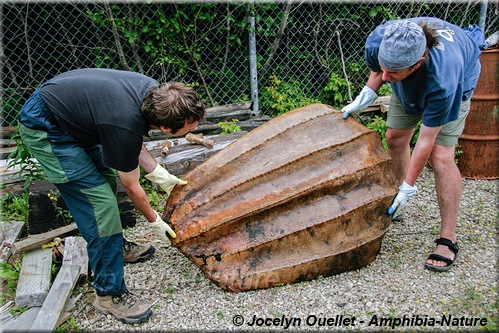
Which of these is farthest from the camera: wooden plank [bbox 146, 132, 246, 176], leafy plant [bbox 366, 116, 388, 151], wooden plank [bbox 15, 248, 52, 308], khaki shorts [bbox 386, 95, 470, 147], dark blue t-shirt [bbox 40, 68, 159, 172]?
leafy plant [bbox 366, 116, 388, 151]

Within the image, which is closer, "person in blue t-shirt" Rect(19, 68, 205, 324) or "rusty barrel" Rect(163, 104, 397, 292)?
"person in blue t-shirt" Rect(19, 68, 205, 324)

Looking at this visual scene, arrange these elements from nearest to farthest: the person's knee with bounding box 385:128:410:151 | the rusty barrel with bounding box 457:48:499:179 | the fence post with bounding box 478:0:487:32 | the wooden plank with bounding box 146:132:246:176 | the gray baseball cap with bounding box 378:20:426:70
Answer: the gray baseball cap with bounding box 378:20:426:70
the person's knee with bounding box 385:128:410:151
the wooden plank with bounding box 146:132:246:176
the rusty barrel with bounding box 457:48:499:179
the fence post with bounding box 478:0:487:32

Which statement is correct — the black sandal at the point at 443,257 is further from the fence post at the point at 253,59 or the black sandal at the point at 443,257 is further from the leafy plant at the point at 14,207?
the leafy plant at the point at 14,207

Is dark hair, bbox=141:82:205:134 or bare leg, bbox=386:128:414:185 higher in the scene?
dark hair, bbox=141:82:205:134

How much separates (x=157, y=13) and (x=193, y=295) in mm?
3683

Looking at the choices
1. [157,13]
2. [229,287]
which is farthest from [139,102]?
[157,13]

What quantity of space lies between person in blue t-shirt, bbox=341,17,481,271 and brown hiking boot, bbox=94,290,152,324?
73.0 inches

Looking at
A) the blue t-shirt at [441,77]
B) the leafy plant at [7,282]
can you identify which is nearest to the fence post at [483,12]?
the blue t-shirt at [441,77]

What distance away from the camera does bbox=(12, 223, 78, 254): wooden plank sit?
3654 mm

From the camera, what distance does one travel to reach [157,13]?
5570 millimetres

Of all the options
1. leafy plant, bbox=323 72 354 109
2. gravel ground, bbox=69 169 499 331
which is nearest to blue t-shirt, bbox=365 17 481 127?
gravel ground, bbox=69 169 499 331

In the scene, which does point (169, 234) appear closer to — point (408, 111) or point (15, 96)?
point (408, 111)

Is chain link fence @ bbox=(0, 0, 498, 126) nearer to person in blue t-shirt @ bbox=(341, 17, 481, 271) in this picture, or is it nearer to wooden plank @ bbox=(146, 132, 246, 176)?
wooden plank @ bbox=(146, 132, 246, 176)

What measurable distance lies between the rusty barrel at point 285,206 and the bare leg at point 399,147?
51 centimetres
